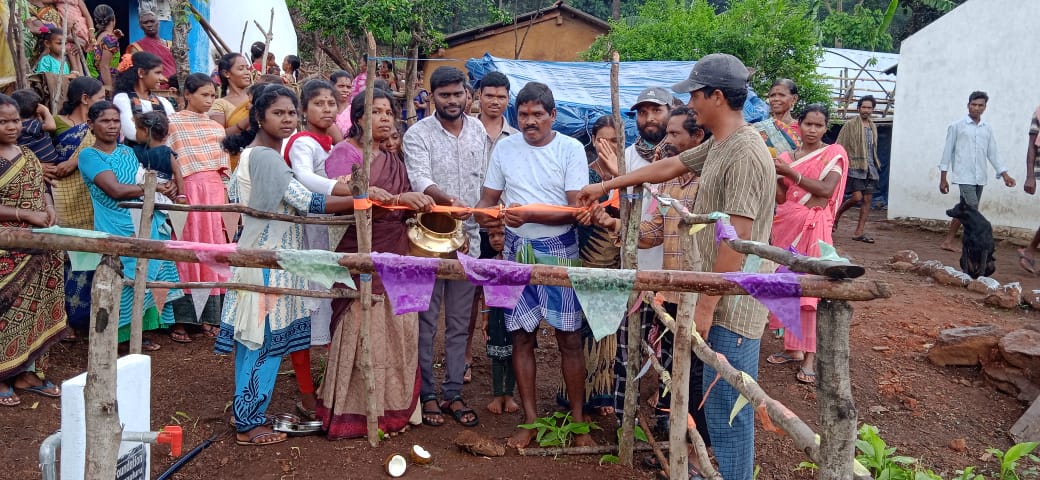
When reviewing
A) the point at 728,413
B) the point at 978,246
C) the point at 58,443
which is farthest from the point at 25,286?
the point at 978,246

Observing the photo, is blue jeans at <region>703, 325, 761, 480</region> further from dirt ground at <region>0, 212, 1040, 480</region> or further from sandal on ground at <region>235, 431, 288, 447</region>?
sandal on ground at <region>235, 431, 288, 447</region>

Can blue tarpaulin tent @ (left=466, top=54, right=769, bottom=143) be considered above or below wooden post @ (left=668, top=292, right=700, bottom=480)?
above

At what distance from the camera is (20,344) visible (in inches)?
169

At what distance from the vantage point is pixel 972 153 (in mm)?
9055

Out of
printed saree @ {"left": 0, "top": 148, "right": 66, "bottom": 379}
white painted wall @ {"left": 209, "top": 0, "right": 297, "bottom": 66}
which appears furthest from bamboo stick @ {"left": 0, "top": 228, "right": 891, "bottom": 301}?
white painted wall @ {"left": 209, "top": 0, "right": 297, "bottom": 66}

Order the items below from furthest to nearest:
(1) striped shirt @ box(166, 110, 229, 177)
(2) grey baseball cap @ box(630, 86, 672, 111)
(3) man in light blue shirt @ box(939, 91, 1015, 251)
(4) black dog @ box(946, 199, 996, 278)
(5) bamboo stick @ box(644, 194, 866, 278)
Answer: (3) man in light blue shirt @ box(939, 91, 1015, 251)
(4) black dog @ box(946, 199, 996, 278)
(1) striped shirt @ box(166, 110, 229, 177)
(2) grey baseball cap @ box(630, 86, 672, 111)
(5) bamboo stick @ box(644, 194, 866, 278)

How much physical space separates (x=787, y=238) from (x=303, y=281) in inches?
120

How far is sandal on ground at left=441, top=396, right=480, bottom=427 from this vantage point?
4.23 meters

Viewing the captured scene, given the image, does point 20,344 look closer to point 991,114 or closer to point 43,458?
point 43,458

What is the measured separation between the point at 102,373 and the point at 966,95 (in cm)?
1253

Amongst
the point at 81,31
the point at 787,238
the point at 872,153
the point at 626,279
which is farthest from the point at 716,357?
the point at 872,153

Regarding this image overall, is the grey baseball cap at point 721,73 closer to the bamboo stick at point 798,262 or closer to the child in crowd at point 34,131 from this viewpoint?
the bamboo stick at point 798,262

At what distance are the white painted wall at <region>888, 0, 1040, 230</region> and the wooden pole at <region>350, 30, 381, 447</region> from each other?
9965mm

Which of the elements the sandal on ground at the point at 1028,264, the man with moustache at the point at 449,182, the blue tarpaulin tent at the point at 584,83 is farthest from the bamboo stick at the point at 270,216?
the sandal on ground at the point at 1028,264
